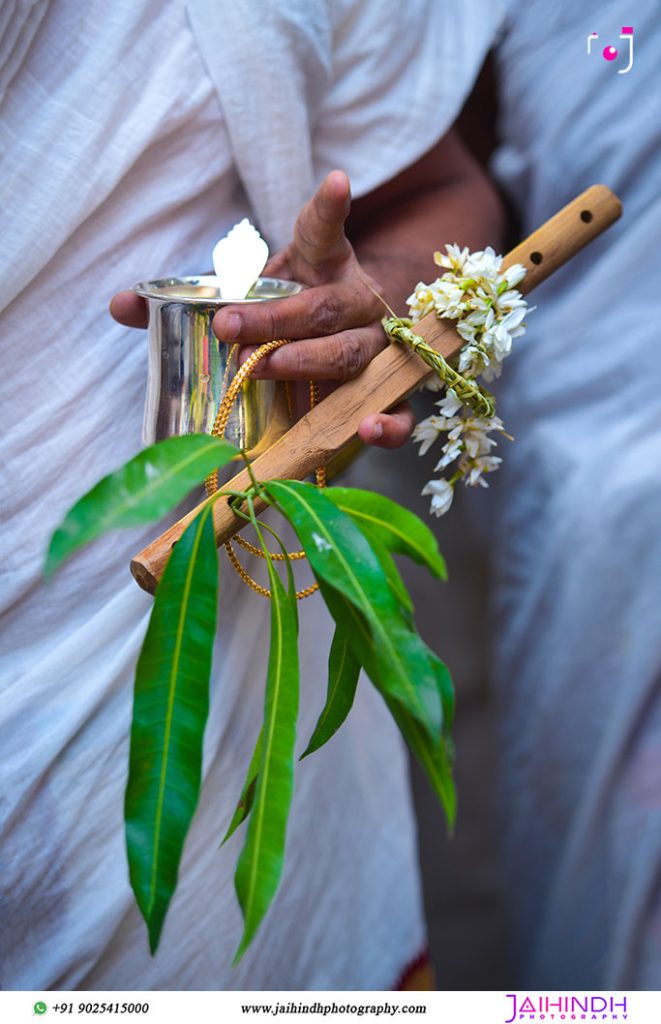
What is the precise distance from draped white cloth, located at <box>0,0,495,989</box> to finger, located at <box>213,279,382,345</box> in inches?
3.5

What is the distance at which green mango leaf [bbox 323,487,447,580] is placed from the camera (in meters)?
0.31

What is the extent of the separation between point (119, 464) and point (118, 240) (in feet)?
0.35

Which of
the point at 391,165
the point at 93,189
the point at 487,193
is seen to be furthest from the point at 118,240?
the point at 487,193

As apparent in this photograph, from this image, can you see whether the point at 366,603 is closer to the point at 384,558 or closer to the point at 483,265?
the point at 384,558

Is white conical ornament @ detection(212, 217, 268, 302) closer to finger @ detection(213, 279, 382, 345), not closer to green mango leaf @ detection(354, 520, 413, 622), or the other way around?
finger @ detection(213, 279, 382, 345)

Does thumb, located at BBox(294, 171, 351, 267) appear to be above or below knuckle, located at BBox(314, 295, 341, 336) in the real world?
above

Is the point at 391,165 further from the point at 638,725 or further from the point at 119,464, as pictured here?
the point at 638,725

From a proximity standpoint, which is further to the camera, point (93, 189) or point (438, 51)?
point (438, 51)

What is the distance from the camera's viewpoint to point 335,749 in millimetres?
592

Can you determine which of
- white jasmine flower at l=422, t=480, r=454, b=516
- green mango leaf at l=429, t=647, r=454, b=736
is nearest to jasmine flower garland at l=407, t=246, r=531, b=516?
white jasmine flower at l=422, t=480, r=454, b=516
